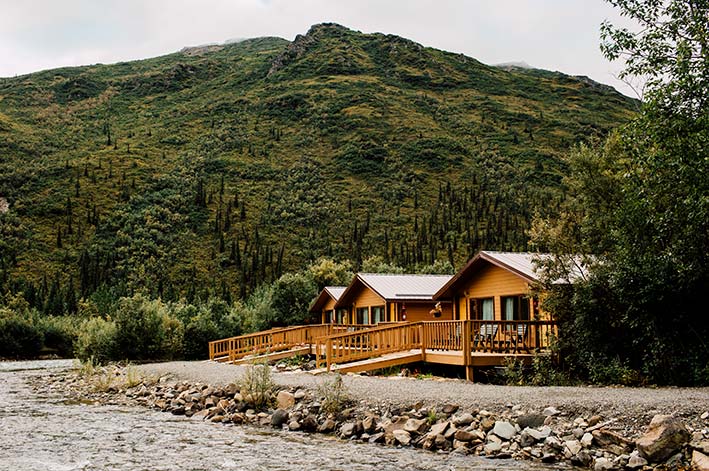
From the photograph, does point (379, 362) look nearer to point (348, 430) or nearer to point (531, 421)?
point (348, 430)

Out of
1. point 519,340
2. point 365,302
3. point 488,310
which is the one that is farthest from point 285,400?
point 365,302

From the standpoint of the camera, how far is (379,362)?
2306 cm

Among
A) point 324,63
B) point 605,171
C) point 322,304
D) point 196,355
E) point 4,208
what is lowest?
point 196,355

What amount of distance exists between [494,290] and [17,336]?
4807 centimetres

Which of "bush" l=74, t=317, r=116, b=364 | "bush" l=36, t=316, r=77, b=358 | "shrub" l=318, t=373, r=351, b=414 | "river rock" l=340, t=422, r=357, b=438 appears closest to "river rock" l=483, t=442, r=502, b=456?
"river rock" l=340, t=422, r=357, b=438

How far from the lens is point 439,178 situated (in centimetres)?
10288

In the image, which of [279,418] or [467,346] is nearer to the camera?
[279,418]

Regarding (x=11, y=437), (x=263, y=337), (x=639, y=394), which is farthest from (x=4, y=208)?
(x=639, y=394)

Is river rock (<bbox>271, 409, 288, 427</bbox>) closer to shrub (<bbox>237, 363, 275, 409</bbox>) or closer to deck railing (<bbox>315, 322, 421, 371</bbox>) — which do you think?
shrub (<bbox>237, 363, 275, 409</bbox>)

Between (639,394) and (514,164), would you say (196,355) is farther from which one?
(514,164)

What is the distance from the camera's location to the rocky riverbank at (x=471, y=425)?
11.1 metres

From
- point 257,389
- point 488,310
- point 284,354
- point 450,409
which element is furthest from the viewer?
point 284,354

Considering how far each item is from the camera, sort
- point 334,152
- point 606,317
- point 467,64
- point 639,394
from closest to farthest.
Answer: point 639,394
point 606,317
point 334,152
point 467,64

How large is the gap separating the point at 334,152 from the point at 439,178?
66.5 ft
